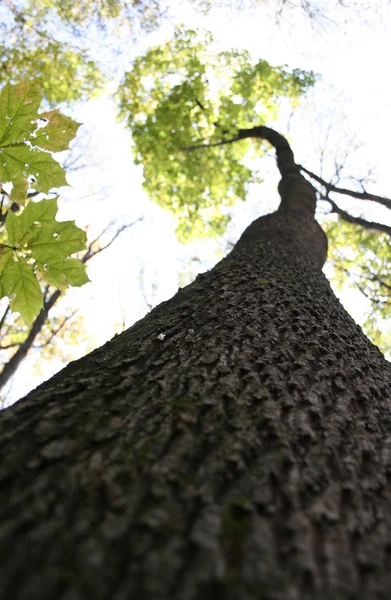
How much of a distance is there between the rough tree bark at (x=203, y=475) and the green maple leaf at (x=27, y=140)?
0.97 meters

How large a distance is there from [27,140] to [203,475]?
1726 millimetres

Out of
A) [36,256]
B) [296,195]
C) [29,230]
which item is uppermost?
[296,195]

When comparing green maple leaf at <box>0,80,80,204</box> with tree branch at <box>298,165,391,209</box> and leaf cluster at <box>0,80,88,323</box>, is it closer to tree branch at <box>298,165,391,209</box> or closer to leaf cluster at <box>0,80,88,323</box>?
leaf cluster at <box>0,80,88,323</box>

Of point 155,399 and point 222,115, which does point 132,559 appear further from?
point 222,115

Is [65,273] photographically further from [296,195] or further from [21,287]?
[296,195]

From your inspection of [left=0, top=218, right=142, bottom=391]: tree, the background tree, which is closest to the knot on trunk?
the background tree

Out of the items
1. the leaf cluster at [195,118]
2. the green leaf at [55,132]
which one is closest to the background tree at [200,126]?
the leaf cluster at [195,118]

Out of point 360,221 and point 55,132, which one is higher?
point 360,221

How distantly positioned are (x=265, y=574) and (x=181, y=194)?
700 cm

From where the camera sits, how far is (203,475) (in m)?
0.86

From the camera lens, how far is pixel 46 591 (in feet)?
1.85

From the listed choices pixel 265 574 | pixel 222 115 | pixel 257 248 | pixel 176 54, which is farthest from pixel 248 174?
pixel 265 574

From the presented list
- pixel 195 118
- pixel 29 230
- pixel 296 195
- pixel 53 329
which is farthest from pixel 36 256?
pixel 53 329

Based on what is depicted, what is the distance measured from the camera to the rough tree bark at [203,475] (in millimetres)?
628
